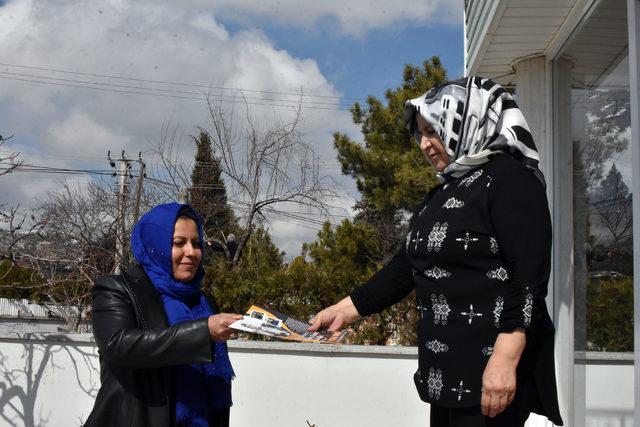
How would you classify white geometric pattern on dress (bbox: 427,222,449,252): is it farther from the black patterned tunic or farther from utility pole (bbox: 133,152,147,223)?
utility pole (bbox: 133,152,147,223)

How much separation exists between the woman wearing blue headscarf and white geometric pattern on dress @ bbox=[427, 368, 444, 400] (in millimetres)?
676

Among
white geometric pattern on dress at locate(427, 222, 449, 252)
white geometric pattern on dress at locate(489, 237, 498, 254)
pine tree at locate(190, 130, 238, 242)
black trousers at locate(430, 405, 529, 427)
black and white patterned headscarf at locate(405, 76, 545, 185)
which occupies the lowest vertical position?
black trousers at locate(430, 405, 529, 427)

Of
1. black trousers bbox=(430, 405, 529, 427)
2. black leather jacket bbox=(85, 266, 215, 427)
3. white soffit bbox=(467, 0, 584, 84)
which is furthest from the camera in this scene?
white soffit bbox=(467, 0, 584, 84)

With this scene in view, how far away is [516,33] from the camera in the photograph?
4375 millimetres

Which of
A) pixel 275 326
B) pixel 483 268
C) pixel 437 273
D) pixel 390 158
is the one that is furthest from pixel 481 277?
pixel 390 158

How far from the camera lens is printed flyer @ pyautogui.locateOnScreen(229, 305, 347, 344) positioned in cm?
242

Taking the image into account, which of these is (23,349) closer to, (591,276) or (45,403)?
(45,403)

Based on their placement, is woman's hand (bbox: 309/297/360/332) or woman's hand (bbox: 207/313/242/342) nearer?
woman's hand (bbox: 207/313/242/342)

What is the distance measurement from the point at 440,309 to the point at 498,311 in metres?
0.19

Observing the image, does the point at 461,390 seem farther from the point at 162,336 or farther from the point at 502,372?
the point at 162,336

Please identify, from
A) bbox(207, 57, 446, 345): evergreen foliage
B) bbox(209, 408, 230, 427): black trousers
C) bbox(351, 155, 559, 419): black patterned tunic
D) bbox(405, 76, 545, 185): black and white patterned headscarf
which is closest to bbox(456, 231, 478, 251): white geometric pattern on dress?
bbox(351, 155, 559, 419): black patterned tunic

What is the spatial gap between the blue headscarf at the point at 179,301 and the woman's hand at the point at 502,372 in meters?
1.03

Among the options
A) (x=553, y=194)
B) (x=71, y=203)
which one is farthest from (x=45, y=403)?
(x=71, y=203)

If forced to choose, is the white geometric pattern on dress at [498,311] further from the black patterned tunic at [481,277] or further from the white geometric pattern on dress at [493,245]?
the white geometric pattern on dress at [493,245]
